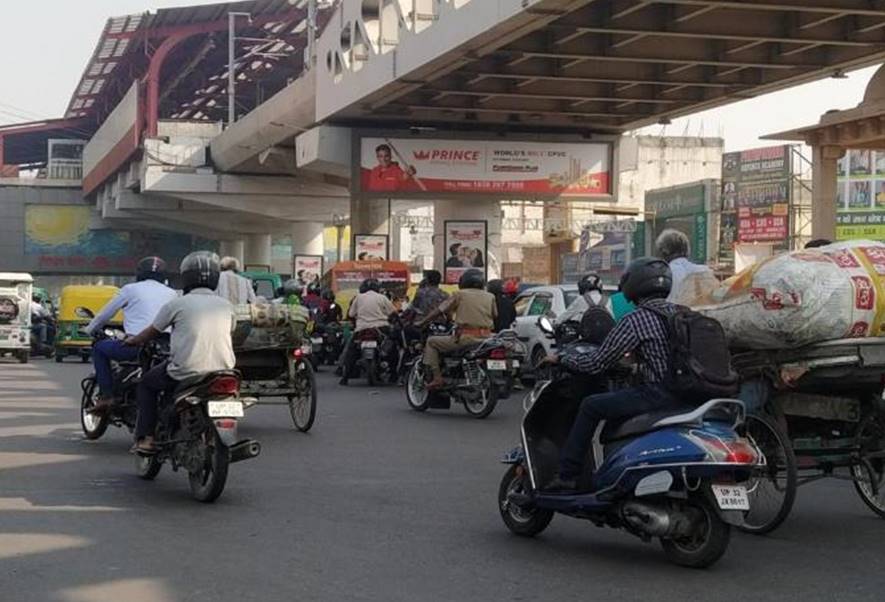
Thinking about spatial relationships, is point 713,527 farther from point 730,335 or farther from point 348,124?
point 348,124

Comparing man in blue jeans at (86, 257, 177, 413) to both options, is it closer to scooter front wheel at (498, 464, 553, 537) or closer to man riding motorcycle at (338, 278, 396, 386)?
scooter front wheel at (498, 464, 553, 537)

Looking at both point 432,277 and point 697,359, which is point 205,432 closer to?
point 697,359

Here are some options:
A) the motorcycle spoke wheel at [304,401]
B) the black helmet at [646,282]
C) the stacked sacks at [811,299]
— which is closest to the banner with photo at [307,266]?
the motorcycle spoke wheel at [304,401]

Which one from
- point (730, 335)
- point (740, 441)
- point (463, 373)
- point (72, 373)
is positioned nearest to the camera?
point (740, 441)

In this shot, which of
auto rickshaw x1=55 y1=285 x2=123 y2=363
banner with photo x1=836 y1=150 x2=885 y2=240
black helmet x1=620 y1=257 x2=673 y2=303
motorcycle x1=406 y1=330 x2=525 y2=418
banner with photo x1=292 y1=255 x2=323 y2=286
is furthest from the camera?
banner with photo x1=836 y1=150 x2=885 y2=240

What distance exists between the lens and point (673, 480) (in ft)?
20.8

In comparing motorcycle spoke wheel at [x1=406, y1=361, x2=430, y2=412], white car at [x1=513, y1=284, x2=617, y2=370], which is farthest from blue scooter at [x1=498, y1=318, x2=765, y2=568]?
white car at [x1=513, y1=284, x2=617, y2=370]

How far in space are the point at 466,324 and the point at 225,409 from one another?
6.89m

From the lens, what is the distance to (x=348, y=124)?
32938mm

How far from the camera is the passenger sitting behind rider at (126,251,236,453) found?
28.9ft

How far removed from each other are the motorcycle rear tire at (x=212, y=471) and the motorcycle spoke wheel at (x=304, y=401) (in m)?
4.21

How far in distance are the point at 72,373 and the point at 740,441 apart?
64.0ft

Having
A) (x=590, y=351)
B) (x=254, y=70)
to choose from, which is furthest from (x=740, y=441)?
(x=254, y=70)

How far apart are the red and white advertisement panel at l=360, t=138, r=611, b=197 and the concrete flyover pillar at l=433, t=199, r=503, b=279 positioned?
1.09 meters
